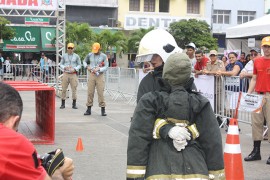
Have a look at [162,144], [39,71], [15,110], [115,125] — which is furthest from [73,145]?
[39,71]

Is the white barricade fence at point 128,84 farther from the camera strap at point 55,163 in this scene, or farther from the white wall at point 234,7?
the white wall at point 234,7

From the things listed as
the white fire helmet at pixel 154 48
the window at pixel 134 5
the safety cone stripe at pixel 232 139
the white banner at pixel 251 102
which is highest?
the window at pixel 134 5

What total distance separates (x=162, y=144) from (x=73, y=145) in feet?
17.4

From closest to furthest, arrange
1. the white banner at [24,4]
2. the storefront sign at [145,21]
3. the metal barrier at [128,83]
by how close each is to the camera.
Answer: the metal barrier at [128,83], the white banner at [24,4], the storefront sign at [145,21]

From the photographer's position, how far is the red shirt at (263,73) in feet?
25.6

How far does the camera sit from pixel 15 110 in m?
2.33

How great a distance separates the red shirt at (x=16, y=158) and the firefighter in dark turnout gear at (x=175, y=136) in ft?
4.53

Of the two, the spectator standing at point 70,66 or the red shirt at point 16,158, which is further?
the spectator standing at point 70,66

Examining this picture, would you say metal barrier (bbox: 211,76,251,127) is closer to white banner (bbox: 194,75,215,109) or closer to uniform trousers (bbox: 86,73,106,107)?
white banner (bbox: 194,75,215,109)

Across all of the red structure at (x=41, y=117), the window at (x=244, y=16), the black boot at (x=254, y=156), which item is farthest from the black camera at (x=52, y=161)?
the window at (x=244, y=16)

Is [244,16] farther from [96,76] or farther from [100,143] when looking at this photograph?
[100,143]

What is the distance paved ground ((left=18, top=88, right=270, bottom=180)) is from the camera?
271 inches

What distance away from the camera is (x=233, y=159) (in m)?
6.09

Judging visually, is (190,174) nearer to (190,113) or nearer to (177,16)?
(190,113)
